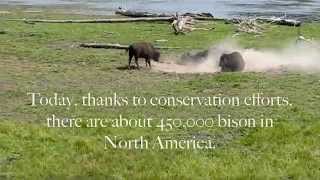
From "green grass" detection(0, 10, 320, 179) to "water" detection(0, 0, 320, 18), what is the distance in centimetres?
2437

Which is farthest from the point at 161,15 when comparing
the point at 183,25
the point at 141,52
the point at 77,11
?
the point at 141,52

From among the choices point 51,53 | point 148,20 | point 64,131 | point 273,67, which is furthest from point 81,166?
point 148,20

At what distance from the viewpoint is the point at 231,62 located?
938 inches

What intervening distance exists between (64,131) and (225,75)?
8.56 m

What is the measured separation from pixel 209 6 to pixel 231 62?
36.7 m

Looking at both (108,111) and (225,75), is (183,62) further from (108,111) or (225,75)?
(108,111)

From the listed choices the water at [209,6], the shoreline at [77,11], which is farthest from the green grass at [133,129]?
the water at [209,6]

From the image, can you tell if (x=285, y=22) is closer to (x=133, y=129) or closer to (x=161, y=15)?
(x=161, y=15)

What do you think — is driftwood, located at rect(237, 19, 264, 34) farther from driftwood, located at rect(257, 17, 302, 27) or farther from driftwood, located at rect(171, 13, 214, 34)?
driftwood, located at rect(257, 17, 302, 27)

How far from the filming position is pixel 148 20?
42.8m

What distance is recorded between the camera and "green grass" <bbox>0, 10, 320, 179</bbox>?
37.7ft

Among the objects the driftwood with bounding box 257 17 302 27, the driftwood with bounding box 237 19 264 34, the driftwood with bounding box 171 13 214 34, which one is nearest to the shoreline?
the driftwood with bounding box 257 17 302 27

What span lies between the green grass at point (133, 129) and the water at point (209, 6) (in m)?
24.4

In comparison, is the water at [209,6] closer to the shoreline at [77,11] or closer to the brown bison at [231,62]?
the shoreline at [77,11]
